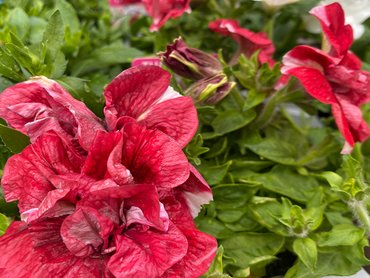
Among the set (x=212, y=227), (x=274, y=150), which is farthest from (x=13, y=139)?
(x=274, y=150)

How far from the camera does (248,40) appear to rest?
0.76 m

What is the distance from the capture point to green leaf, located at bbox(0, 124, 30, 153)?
1.71 ft

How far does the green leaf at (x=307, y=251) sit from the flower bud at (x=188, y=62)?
24 centimetres

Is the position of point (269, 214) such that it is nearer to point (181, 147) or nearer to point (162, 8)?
point (181, 147)

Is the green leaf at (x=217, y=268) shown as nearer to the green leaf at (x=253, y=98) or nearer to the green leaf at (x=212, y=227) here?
the green leaf at (x=212, y=227)

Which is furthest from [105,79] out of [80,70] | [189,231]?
[189,231]

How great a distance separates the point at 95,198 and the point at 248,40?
43 centimetres

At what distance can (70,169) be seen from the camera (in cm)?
46

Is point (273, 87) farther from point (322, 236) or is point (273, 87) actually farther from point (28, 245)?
point (28, 245)

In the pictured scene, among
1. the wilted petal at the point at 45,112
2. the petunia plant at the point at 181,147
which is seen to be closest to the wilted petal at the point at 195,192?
the petunia plant at the point at 181,147

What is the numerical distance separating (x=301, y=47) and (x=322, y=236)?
0.23 metres

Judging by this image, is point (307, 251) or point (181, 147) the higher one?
point (181, 147)

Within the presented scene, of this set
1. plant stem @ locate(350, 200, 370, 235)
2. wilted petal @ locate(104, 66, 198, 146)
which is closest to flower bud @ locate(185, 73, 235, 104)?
wilted petal @ locate(104, 66, 198, 146)

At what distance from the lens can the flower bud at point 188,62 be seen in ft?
Result: 2.12
